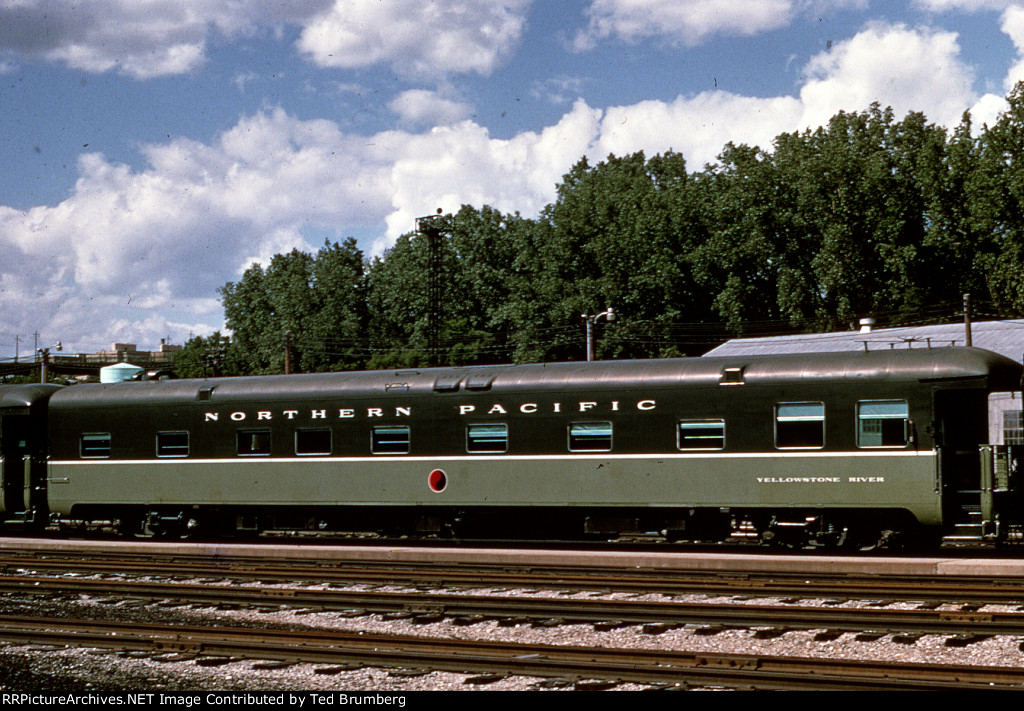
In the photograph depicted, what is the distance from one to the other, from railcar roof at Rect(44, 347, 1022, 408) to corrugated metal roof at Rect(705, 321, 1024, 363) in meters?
18.0

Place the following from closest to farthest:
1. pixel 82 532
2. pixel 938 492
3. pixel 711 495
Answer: pixel 938 492, pixel 711 495, pixel 82 532

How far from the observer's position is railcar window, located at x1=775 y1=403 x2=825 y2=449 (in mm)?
17750

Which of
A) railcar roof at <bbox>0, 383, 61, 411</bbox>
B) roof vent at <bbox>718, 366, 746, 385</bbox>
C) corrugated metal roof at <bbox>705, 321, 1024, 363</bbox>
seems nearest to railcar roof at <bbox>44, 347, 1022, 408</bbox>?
roof vent at <bbox>718, 366, 746, 385</bbox>

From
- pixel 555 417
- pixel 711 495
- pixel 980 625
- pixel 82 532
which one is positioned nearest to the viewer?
pixel 980 625

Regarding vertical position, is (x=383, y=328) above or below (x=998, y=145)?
below

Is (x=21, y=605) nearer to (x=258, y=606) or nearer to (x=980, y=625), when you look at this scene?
(x=258, y=606)

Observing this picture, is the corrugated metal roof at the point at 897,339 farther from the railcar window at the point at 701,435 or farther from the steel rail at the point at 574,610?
the steel rail at the point at 574,610

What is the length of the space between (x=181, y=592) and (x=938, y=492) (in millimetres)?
11263

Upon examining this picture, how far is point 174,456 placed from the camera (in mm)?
22484

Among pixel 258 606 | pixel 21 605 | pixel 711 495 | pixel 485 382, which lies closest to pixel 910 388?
pixel 711 495

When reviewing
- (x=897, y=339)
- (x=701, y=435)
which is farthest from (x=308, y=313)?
(x=701, y=435)

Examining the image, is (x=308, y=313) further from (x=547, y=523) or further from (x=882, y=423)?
(x=882, y=423)

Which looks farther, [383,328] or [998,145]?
[383,328]

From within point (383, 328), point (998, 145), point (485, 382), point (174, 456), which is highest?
point (998, 145)
